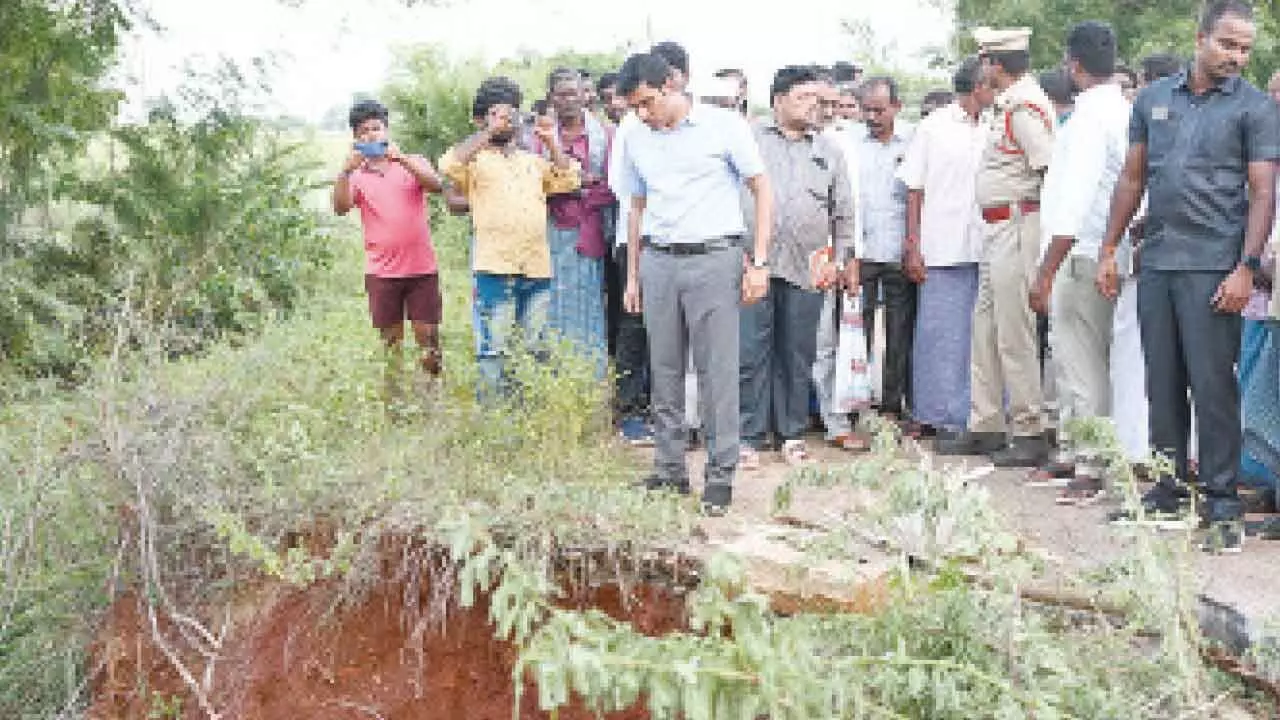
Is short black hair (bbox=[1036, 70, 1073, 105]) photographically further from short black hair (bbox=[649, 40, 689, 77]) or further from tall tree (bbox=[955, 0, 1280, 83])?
tall tree (bbox=[955, 0, 1280, 83])

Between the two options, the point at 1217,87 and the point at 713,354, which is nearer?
the point at 1217,87

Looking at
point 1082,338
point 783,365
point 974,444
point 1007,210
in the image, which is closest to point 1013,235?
point 1007,210

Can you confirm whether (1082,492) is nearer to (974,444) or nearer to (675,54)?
(974,444)

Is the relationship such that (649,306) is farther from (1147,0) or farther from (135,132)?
(1147,0)

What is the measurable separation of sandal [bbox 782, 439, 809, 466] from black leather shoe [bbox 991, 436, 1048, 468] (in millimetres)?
969

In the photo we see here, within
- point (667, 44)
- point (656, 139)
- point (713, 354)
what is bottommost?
point (713, 354)

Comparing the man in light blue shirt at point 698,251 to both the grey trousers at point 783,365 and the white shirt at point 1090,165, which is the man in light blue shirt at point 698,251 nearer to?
the grey trousers at point 783,365

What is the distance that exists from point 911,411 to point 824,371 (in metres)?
0.55

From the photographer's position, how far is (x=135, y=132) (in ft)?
37.8

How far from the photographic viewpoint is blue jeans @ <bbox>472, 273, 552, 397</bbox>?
275 inches

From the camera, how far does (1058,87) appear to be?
279 inches

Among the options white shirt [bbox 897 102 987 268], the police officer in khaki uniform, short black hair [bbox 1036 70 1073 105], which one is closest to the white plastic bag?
white shirt [bbox 897 102 987 268]

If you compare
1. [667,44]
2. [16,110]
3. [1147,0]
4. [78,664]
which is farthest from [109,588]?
[1147,0]

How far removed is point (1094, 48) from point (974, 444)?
2.19 m
